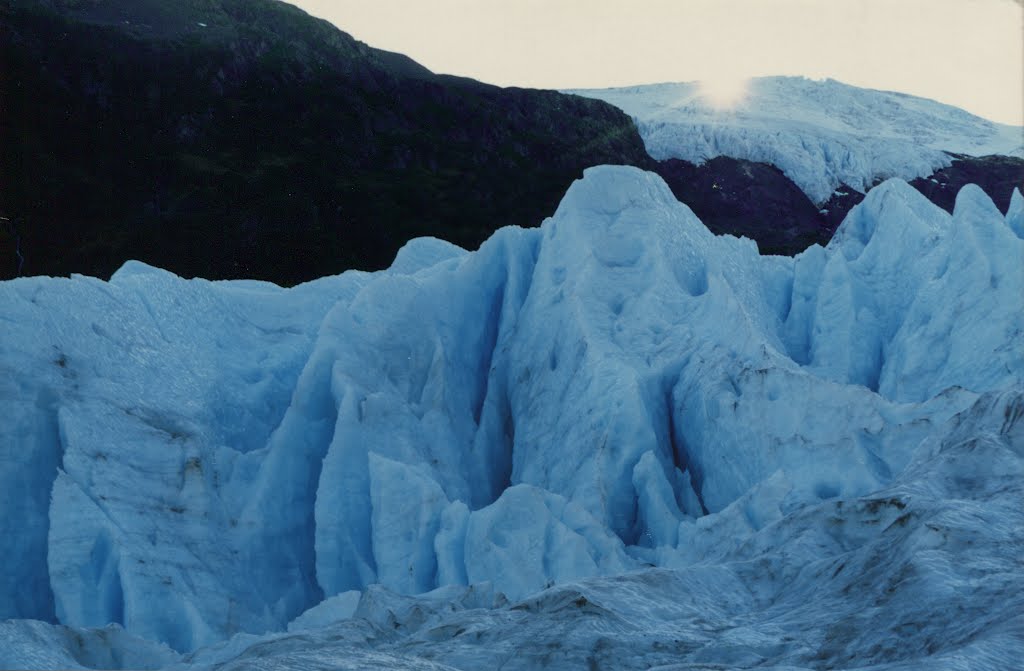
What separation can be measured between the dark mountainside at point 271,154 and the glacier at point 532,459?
24.1m

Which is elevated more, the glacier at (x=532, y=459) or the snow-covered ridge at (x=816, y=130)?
the snow-covered ridge at (x=816, y=130)

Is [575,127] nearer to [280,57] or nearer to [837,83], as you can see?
[280,57]

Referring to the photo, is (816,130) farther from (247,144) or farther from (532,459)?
(532,459)

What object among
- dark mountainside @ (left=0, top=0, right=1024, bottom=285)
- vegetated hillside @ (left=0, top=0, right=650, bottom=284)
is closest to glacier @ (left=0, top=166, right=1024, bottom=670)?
vegetated hillside @ (left=0, top=0, right=650, bottom=284)

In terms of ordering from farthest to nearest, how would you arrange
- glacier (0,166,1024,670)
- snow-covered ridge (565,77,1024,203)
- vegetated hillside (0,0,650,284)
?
1. snow-covered ridge (565,77,1024,203)
2. vegetated hillside (0,0,650,284)
3. glacier (0,166,1024,670)

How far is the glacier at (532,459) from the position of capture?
592 centimetres

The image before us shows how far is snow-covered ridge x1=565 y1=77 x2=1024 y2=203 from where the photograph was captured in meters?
49.9

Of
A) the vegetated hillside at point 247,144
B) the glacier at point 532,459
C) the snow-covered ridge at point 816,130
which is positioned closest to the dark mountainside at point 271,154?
the vegetated hillside at point 247,144

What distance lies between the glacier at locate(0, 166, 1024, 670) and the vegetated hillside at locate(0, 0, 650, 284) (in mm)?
23911

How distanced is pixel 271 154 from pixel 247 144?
113 centimetres

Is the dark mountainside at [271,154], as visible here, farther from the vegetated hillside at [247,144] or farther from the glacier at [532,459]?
the glacier at [532,459]

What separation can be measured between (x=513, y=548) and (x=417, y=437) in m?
2.88

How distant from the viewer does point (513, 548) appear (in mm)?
10891

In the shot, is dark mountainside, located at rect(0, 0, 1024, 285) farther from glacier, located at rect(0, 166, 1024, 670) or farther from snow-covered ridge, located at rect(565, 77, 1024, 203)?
glacier, located at rect(0, 166, 1024, 670)
